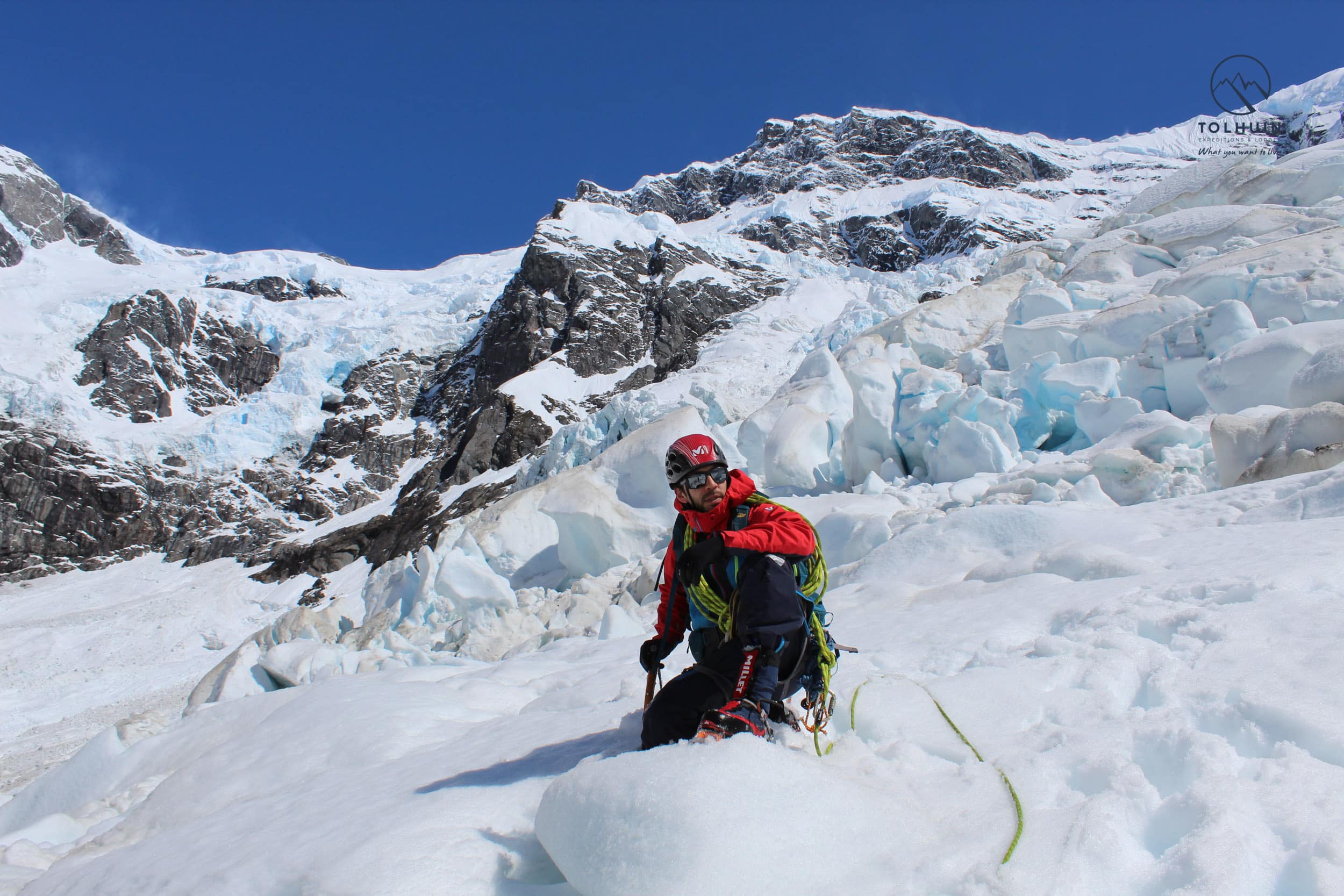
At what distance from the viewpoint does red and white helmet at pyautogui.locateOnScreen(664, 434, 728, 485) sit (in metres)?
A: 2.29

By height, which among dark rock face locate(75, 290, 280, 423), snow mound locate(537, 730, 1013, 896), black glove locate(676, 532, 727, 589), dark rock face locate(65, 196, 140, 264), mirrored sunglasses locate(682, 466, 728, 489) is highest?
dark rock face locate(65, 196, 140, 264)

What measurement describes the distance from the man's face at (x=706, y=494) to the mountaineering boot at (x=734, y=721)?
0.60m

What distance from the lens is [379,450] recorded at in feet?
191

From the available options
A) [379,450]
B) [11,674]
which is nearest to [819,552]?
[11,674]

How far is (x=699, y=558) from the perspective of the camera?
2250 mm

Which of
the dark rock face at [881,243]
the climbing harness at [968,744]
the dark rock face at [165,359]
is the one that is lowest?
the climbing harness at [968,744]

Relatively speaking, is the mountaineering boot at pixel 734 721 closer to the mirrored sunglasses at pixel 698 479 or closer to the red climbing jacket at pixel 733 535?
the red climbing jacket at pixel 733 535

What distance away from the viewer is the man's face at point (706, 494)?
230cm

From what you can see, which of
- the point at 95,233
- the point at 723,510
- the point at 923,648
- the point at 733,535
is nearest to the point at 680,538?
the point at 723,510

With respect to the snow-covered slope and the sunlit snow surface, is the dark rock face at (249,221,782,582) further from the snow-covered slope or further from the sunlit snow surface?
the sunlit snow surface

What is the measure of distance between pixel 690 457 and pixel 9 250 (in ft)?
322

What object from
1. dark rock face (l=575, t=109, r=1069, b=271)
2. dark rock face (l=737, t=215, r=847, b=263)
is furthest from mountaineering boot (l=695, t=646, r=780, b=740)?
dark rock face (l=737, t=215, r=847, b=263)

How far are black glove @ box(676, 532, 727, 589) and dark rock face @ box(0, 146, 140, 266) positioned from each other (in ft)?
340

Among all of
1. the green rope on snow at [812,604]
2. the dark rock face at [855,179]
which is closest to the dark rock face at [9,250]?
the dark rock face at [855,179]
